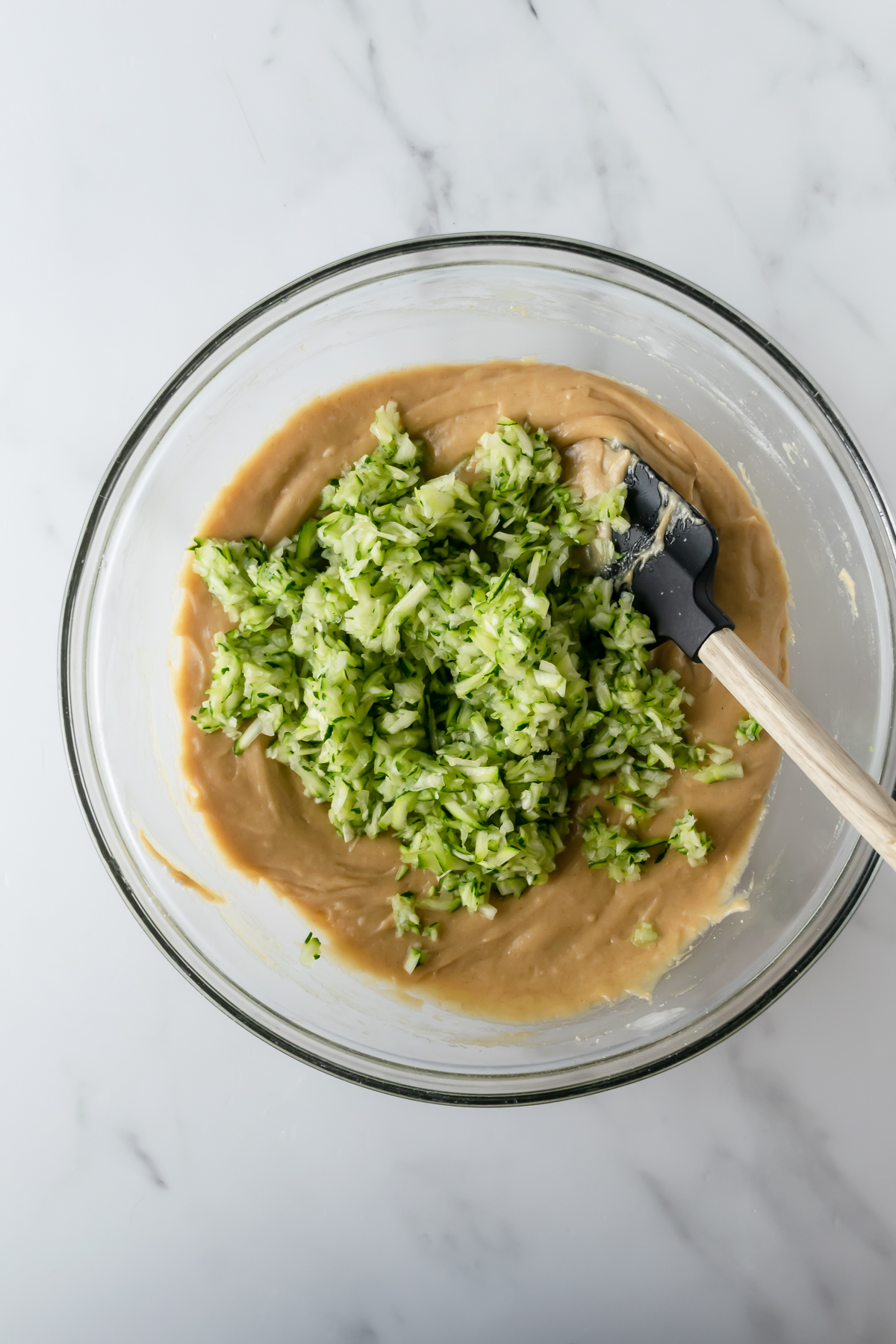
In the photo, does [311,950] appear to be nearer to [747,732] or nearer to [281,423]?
[747,732]

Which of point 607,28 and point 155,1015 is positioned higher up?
point 607,28

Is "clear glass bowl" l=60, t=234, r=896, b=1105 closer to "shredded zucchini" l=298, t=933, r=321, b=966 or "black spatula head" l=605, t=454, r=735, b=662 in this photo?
"shredded zucchini" l=298, t=933, r=321, b=966

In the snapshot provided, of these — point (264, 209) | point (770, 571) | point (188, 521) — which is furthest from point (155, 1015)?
point (264, 209)

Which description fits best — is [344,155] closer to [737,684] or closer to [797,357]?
[797,357]

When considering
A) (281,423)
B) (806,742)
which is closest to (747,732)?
(806,742)

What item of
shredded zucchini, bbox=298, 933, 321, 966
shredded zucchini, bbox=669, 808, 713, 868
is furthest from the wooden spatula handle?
shredded zucchini, bbox=298, 933, 321, 966

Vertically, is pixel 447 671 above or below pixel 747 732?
above
